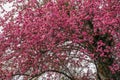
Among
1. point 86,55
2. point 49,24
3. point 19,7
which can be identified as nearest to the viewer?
point 49,24

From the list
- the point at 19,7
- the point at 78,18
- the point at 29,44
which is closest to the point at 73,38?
the point at 78,18

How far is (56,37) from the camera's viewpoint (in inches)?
858

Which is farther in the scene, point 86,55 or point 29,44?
point 86,55

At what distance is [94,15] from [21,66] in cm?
538

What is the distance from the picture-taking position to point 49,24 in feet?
69.8

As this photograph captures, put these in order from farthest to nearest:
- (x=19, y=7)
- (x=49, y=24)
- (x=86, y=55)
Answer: (x=19, y=7) → (x=86, y=55) → (x=49, y=24)

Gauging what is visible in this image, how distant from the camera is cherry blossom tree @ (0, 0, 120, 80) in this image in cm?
2159

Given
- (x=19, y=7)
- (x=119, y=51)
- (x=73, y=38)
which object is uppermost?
(x=19, y=7)

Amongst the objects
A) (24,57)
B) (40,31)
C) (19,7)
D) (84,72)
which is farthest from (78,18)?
(84,72)

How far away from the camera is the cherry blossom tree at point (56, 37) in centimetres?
2159

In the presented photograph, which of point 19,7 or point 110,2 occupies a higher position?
point 19,7

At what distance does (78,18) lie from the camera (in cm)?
2209

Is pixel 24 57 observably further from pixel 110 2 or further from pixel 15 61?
pixel 110 2

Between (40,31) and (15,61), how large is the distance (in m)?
2.50
